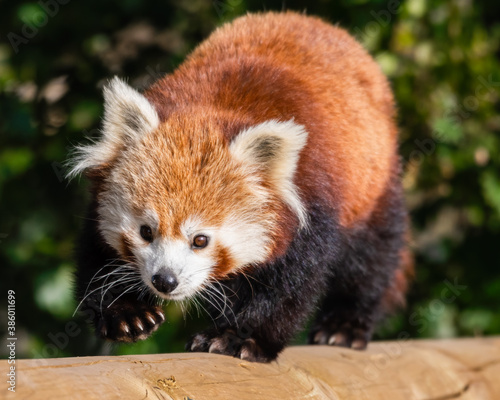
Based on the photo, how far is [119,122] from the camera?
9.29 ft

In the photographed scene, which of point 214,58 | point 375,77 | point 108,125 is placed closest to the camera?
point 108,125

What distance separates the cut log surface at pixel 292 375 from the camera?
1.96 meters

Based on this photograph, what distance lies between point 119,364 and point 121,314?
776mm

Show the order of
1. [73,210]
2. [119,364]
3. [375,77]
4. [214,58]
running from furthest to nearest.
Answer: [73,210] < [375,77] < [214,58] < [119,364]

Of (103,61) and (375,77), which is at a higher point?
(375,77)

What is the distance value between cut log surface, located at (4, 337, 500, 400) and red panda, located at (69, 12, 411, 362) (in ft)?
0.70

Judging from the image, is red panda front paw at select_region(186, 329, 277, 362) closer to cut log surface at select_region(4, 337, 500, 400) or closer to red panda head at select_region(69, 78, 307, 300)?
cut log surface at select_region(4, 337, 500, 400)

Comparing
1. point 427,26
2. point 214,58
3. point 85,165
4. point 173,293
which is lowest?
point 173,293

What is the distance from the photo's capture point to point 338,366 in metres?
2.91

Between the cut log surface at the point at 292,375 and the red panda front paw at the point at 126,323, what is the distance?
1.46 ft

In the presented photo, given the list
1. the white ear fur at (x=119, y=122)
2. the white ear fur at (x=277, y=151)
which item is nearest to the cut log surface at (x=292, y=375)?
the white ear fur at (x=277, y=151)

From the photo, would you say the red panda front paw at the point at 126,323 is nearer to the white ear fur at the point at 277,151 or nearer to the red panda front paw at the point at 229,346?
the red panda front paw at the point at 229,346

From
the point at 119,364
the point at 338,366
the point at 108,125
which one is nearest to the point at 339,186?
the point at 338,366

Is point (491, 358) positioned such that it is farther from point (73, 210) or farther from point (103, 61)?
point (103, 61)
